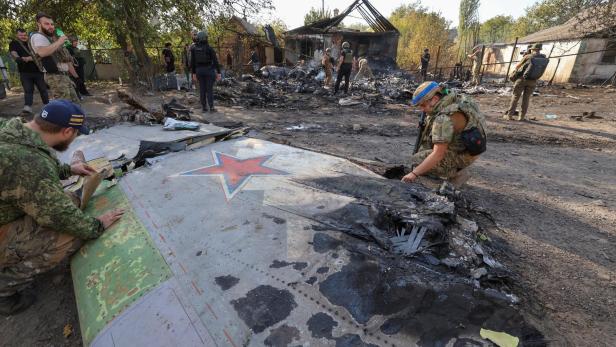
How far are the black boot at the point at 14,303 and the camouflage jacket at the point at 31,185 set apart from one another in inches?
24.4

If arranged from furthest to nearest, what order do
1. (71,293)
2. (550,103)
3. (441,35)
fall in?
(441,35) < (550,103) < (71,293)

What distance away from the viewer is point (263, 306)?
161cm

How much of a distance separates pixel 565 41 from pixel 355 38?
1274 centimetres

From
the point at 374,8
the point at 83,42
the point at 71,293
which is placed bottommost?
the point at 71,293

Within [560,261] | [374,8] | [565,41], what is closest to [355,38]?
[374,8]

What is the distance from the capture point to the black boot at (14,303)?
2.34m

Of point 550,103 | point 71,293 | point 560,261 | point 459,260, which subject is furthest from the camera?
point 550,103

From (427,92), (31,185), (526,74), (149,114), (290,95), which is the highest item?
(427,92)

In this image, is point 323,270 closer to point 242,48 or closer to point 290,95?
point 290,95

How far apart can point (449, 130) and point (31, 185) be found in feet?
10.8

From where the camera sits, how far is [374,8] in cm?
2305

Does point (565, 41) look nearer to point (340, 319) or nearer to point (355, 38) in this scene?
point (355, 38)

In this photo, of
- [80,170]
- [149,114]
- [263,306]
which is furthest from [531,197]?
[149,114]

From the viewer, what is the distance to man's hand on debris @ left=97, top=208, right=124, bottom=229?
2.45 meters
